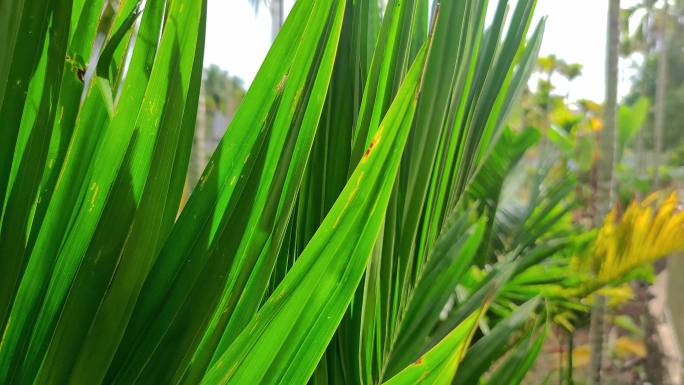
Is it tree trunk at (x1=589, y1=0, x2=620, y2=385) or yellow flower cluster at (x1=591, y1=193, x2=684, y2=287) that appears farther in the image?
tree trunk at (x1=589, y1=0, x2=620, y2=385)

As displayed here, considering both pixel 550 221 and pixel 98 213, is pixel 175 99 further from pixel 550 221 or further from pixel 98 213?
pixel 550 221

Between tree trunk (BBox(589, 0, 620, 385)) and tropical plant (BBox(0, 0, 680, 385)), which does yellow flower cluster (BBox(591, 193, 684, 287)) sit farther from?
tropical plant (BBox(0, 0, 680, 385))

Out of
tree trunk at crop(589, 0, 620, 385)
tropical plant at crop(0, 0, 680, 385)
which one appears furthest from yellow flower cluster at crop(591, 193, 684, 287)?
tropical plant at crop(0, 0, 680, 385)

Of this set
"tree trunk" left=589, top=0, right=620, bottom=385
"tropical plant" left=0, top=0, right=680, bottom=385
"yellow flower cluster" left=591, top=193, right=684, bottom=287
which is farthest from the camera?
"tree trunk" left=589, top=0, right=620, bottom=385

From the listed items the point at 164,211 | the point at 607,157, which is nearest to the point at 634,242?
the point at 607,157

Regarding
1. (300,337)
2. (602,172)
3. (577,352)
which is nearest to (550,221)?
(602,172)

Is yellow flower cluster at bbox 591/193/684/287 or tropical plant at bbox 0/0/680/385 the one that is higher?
tropical plant at bbox 0/0/680/385

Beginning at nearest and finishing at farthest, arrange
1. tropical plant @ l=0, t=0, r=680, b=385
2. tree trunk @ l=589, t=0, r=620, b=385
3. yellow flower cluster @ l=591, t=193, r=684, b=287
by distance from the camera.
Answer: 1. tropical plant @ l=0, t=0, r=680, b=385
2. yellow flower cluster @ l=591, t=193, r=684, b=287
3. tree trunk @ l=589, t=0, r=620, b=385

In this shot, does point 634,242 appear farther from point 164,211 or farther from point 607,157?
point 164,211
